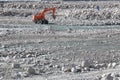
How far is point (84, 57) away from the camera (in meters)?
16.9

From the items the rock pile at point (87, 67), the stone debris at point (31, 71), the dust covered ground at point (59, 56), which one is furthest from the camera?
the rock pile at point (87, 67)

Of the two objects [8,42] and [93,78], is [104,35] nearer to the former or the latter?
[8,42]

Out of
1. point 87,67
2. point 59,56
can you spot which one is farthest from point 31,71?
point 59,56

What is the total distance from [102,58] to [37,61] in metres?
2.40

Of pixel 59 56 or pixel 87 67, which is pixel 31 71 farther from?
pixel 59 56

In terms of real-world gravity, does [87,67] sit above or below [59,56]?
above

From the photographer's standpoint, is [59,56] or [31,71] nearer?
[31,71]

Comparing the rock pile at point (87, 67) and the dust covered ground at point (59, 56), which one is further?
the rock pile at point (87, 67)

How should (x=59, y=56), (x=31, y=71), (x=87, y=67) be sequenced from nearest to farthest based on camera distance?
1. (x=31, y=71)
2. (x=87, y=67)
3. (x=59, y=56)

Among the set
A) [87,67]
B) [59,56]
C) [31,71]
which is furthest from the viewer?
[59,56]

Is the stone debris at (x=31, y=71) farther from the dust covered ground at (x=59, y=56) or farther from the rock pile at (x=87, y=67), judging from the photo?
the rock pile at (x=87, y=67)

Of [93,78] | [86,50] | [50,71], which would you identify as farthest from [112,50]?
[93,78]

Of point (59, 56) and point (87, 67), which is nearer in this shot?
point (87, 67)

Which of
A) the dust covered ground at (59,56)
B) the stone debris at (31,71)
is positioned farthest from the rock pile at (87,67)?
the stone debris at (31,71)
